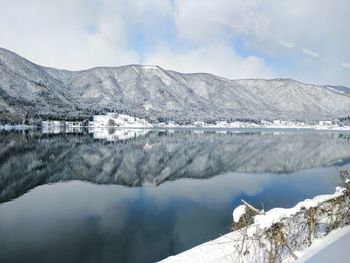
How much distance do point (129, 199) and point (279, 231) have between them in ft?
57.5

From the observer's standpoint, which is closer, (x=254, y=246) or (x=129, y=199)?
(x=254, y=246)

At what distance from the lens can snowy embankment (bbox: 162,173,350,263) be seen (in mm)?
8727

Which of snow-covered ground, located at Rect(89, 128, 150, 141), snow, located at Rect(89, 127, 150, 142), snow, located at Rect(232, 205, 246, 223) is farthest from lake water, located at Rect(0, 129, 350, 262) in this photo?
snow-covered ground, located at Rect(89, 128, 150, 141)

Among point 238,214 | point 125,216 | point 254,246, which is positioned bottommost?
point 125,216

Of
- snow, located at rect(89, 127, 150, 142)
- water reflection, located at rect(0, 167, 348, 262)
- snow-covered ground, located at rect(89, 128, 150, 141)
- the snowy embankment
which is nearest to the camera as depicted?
the snowy embankment

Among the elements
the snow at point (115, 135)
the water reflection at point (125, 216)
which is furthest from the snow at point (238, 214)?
the snow at point (115, 135)

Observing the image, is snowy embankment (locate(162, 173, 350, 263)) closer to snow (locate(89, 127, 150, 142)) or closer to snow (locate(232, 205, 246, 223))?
snow (locate(232, 205, 246, 223))

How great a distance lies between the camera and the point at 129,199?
24766 millimetres

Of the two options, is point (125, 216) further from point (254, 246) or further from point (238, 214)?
point (254, 246)

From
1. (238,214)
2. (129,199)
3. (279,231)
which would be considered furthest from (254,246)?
(129,199)

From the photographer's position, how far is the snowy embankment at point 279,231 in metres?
8.73

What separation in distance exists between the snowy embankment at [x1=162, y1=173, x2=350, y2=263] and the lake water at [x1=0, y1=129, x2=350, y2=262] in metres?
3.75

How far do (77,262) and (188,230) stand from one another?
5.95 metres

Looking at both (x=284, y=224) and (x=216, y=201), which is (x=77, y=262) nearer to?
(x=284, y=224)
